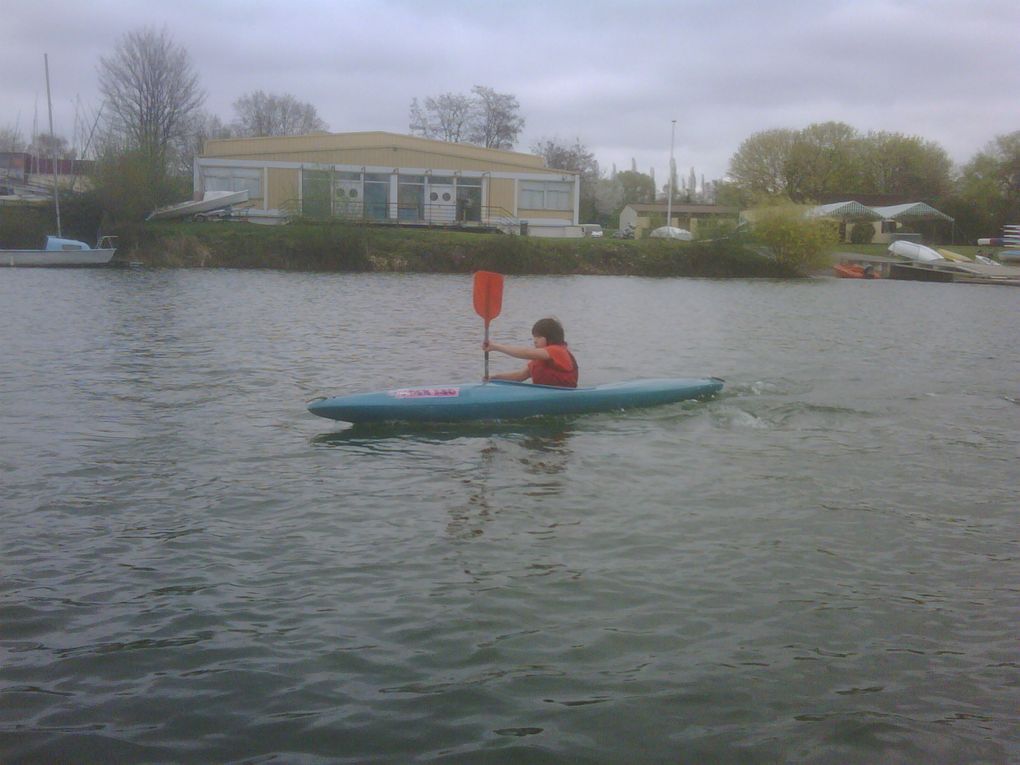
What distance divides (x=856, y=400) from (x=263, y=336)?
10415 mm

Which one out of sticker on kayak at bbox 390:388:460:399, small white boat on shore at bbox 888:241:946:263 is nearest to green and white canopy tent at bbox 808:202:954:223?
small white boat on shore at bbox 888:241:946:263

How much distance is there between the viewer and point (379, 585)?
19.5ft

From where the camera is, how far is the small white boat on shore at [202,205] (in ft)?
145

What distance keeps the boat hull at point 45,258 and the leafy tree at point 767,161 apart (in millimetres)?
55291

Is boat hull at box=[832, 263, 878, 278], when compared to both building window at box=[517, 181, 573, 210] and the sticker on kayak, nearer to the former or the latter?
building window at box=[517, 181, 573, 210]

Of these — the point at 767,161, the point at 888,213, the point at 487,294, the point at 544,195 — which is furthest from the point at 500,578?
the point at 767,161

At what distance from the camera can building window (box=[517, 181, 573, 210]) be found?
191 feet

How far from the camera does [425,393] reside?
10.1 meters

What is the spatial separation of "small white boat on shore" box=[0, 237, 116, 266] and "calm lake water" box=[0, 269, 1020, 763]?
2661 cm

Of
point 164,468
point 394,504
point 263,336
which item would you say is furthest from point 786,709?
point 263,336

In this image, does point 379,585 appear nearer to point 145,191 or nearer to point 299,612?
point 299,612

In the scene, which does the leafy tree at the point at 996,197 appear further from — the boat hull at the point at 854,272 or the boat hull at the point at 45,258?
the boat hull at the point at 45,258

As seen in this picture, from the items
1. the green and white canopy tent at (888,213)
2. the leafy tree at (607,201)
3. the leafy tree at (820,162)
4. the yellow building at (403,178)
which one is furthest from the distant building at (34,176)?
the leafy tree at (820,162)

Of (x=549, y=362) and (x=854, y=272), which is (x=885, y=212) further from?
(x=549, y=362)
